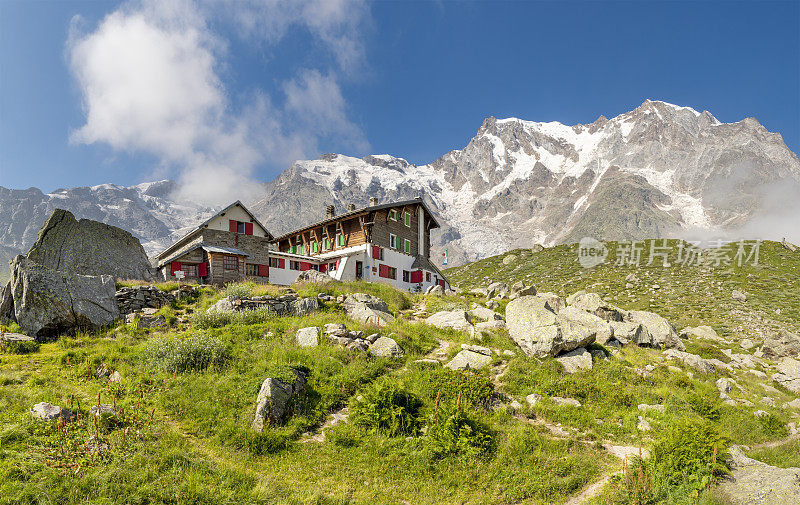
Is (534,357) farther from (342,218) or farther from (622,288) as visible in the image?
(622,288)

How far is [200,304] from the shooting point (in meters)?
21.3

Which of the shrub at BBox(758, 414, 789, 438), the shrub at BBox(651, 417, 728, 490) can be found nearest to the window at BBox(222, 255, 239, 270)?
the shrub at BBox(651, 417, 728, 490)

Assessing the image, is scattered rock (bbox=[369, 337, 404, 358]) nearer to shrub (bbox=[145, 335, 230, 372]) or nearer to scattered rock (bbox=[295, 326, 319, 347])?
scattered rock (bbox=[295, 326, 319, 347])

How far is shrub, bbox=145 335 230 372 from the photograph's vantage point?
41.5 feet

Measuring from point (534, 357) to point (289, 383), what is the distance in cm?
1105

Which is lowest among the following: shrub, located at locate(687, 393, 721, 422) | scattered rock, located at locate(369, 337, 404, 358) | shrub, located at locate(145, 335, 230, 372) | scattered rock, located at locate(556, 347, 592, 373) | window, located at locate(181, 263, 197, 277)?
shrub, located at locate(687, 393, 721, 422)

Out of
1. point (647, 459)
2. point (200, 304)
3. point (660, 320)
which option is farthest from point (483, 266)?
point (647, 459)

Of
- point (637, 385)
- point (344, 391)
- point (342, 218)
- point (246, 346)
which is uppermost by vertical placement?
point (342, 218)

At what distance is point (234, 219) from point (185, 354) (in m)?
32.1

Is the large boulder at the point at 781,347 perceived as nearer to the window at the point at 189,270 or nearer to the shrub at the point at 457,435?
the shrub at the point at 457,435

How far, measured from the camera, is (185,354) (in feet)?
42.8

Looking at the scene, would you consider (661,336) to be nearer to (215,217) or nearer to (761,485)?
(761,485)

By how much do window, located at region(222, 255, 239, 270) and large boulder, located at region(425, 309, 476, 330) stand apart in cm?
2493

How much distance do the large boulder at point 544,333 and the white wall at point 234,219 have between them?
3421 centimetres
